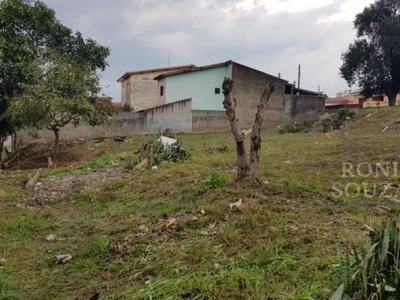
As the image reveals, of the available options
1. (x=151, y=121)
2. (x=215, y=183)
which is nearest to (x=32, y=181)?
(x=215, y=183)

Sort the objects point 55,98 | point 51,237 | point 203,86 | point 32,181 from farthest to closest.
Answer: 1. point 203,86
2. point 55,98
3. point 32,181
4. point 51,237

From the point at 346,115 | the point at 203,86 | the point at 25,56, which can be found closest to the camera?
the point at 25,56

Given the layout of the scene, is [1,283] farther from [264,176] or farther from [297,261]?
[264,176]

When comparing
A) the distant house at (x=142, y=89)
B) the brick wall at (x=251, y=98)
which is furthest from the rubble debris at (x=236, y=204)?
the distant house at (x=142, y=89)

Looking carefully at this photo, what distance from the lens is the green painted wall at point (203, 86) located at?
72.3 ft

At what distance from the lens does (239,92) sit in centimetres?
2145

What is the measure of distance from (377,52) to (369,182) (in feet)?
64.8

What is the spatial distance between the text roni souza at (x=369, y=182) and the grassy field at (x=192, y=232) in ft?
0.05

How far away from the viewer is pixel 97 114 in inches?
563

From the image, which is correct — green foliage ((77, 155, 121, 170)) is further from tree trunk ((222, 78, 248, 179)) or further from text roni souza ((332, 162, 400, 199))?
text roni souza ((332, 162, 400, 199))

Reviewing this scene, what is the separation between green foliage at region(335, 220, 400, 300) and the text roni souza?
2.86 metres

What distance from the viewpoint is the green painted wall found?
22.0 metres

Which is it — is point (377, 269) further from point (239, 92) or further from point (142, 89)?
point (142, 89)

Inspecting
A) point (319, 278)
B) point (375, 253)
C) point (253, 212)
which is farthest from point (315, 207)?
point (375, 253)
